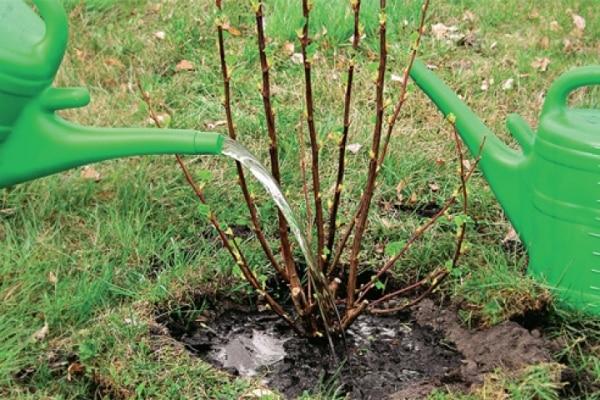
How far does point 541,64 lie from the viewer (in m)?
4.36

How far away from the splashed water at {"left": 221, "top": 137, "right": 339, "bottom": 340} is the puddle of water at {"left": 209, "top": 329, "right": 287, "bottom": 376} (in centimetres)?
21

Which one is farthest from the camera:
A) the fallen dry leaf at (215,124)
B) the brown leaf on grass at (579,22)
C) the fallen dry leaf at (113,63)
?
the brown leaf on grass at (579,22)

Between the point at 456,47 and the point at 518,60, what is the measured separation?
308mm

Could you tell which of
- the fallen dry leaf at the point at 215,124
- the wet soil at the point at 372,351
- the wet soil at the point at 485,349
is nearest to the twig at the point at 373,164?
the wet soil at the point at 372,351

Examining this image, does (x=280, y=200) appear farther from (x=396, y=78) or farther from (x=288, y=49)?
(x=288, y=49)

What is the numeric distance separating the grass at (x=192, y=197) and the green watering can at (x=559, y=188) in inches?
3.6

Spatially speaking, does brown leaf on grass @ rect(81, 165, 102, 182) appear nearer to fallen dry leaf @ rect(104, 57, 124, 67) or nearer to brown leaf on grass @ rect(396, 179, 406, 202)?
fallen dry leaf @ rect(104, 57, 124, 67)

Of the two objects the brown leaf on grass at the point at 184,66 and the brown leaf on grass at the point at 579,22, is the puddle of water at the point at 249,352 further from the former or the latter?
the brown leaf on grass at the point at 579,22

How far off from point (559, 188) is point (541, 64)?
1.77 metres

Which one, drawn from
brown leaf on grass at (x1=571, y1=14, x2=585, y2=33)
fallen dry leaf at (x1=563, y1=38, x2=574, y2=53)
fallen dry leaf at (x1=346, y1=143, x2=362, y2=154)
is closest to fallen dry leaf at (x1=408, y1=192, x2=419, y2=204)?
fallen dry leaf at (x1=346, y1=143, x2=362, y2=154)

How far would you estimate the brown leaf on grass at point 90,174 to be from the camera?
348 centimetres

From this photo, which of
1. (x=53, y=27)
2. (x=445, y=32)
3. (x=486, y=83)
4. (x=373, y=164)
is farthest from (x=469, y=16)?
(x=53, y=27)

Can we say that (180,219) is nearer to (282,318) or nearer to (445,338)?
(282,318)

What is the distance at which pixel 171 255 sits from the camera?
3.13 meters
